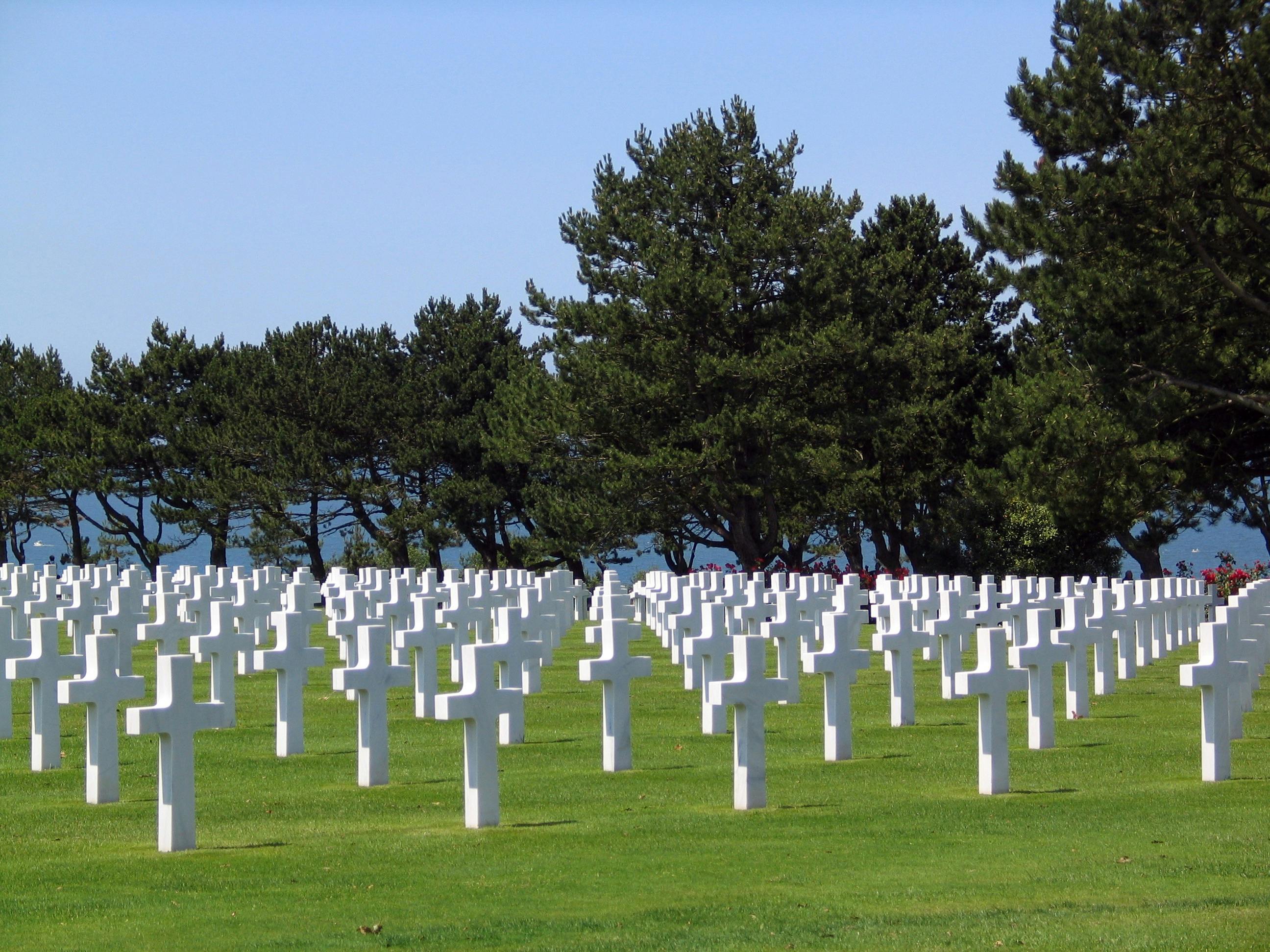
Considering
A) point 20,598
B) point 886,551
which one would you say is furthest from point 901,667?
point 886,551

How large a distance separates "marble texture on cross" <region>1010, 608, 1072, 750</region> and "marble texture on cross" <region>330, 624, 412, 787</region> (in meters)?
4.13

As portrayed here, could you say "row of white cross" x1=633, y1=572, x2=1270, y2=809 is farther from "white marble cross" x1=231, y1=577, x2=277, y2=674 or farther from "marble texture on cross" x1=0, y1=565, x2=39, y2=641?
"marble texture on cross" x1=0, y1=565, x2=39, y2=641

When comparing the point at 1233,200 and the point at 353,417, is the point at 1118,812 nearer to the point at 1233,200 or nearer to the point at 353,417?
the point at 1233,200

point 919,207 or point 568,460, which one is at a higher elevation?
point 919,207

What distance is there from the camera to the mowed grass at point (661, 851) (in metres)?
6.66

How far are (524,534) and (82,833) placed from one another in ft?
167

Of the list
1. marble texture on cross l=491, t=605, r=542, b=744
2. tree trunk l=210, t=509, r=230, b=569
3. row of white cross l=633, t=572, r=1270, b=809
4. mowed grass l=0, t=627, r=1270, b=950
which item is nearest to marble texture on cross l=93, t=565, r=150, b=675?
mowed grass l=0, t=627, r=1270, b=950

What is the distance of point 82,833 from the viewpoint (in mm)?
8961

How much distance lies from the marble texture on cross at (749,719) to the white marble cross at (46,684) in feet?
14.6

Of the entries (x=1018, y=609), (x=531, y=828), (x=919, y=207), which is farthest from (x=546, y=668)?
(x=919, y=207)

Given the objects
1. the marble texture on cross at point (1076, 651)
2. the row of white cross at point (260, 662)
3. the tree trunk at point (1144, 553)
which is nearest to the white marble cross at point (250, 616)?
the row of white cross at point (260, 662)

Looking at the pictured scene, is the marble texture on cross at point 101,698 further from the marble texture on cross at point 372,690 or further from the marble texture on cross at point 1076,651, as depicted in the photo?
Answer: the marble texture on cross at point 1076,651

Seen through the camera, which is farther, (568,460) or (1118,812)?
(568,460)

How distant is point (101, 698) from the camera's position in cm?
942
